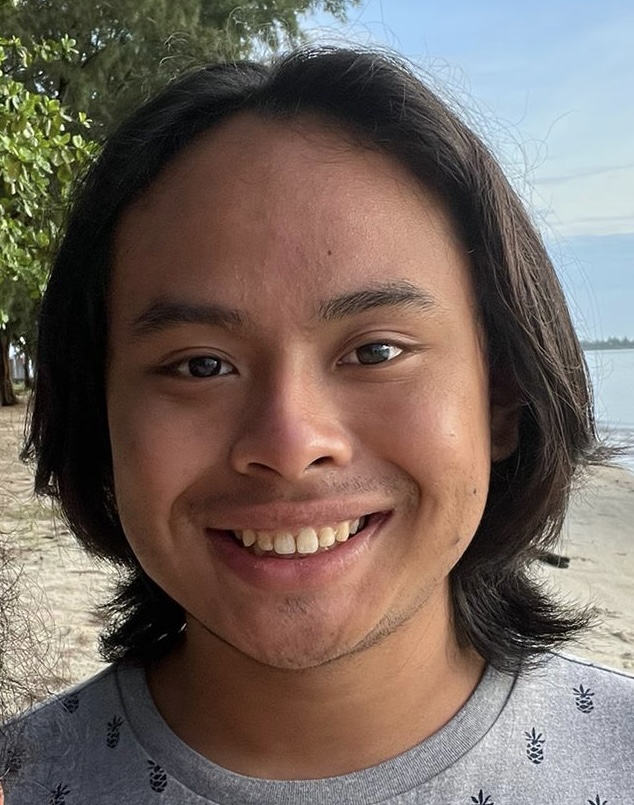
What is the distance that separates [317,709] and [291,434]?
1.57 feet

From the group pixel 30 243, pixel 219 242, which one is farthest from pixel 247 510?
pixel 30 243

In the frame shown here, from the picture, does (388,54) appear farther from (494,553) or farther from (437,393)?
(494,553)

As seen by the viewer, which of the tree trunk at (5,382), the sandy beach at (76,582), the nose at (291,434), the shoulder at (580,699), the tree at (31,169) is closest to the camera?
the nose at (291,434)

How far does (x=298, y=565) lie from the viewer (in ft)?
3.92

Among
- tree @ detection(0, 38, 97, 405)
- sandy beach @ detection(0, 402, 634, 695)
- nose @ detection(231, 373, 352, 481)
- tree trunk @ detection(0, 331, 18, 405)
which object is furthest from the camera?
tree trunk @ detection(0, 331, 18, 405)

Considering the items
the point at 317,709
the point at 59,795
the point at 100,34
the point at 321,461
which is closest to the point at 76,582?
the point at 59,795

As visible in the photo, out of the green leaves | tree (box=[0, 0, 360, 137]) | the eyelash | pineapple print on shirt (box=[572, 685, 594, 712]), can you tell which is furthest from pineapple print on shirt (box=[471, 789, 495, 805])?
tree (box=[0, 0, 360, 137])

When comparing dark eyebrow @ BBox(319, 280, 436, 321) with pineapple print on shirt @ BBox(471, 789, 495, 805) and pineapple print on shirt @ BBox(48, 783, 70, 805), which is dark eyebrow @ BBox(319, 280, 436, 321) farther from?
pineapple print on shirt @ BBox(48, 783, 70, 805)

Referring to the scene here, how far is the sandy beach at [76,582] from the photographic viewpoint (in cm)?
182

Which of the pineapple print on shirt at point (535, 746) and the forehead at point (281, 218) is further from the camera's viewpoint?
the pineapple print on shirt at point (535, 746)

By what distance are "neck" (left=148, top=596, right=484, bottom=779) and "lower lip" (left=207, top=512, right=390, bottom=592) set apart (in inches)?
8.2

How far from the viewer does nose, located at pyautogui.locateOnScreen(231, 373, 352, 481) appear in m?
1.13

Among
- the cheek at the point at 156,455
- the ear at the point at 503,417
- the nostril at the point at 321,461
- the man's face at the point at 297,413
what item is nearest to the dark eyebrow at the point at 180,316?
the man's face at the point at 297,413

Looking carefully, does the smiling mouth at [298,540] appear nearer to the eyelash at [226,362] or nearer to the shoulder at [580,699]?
the eyelash at [226,362]
